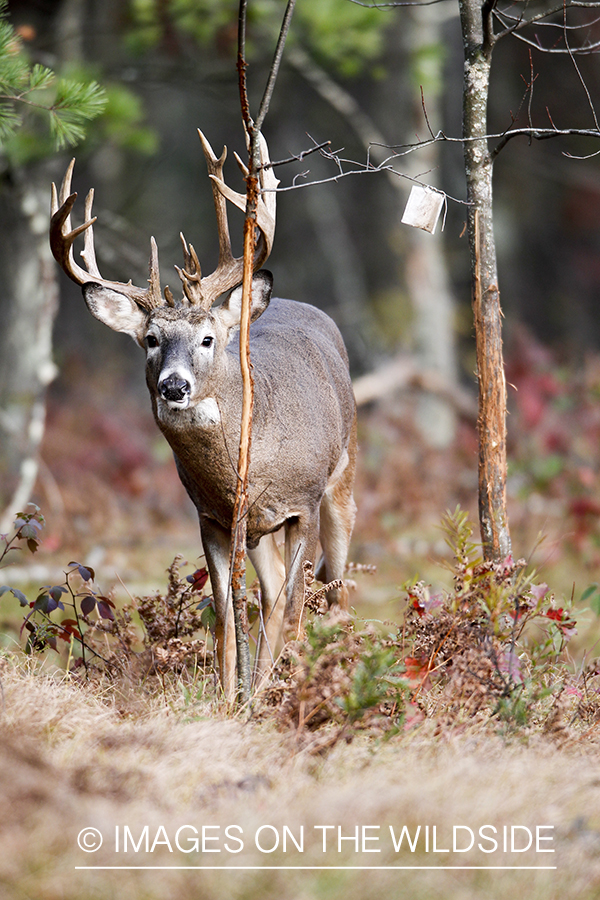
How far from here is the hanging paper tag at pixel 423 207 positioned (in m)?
Result: 4.02

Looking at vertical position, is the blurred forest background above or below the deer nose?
above

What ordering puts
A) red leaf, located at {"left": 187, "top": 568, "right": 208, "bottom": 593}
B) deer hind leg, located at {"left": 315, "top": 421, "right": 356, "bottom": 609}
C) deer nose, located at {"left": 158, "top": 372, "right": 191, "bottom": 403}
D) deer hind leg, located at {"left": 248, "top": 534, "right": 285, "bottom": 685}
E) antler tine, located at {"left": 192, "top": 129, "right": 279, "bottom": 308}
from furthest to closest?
deer hind leg, located at {"left": 315, "top": 421, "right": 356, "bottom": 609}, deer hind leg, located at {"left": 248, "top": 534, "right": 285, "bottom": 685}, red leaf, located at {"left": 187, "top": 568, "right": 208, "bottom": 593}, antler tine, located at {"left": 192, "top": 129, "right": 279, "bottom": 308}, deer nose, located at {"left": 158, "top": 372, "right": 191, "bottom": 403}

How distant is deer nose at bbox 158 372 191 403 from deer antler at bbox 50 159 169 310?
0.52 m

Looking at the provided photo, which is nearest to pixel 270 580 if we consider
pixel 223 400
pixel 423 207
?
pixel 223 400

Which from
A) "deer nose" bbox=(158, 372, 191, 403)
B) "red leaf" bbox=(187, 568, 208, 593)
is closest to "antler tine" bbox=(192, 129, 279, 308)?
"deer nose" bbox=(158, 372, 191, 403)

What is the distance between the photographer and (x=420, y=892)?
2.33 meters

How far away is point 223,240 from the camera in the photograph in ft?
14.1

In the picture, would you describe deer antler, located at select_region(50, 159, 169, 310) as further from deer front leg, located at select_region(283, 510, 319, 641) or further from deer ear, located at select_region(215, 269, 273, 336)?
deer front leg, located at select_region(283, 510, 319, 641)

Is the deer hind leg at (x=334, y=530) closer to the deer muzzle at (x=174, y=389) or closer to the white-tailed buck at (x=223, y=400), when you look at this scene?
the white-tailed buck at (x=223, y=400)

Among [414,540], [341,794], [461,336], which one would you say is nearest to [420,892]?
[341,794]

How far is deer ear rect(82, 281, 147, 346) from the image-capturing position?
4367 mm

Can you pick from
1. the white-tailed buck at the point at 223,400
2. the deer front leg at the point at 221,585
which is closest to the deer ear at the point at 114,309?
the white-tailed buck at the point at 223,400

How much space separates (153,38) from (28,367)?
10.5 feet

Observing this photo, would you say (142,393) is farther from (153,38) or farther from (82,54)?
(153,38)
